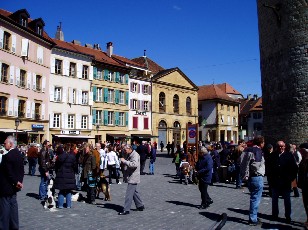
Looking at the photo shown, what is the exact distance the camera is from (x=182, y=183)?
15.0m

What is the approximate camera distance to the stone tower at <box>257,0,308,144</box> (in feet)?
64.4

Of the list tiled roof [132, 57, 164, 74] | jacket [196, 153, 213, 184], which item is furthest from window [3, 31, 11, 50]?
tiled roof [132, 57, 164, 74]

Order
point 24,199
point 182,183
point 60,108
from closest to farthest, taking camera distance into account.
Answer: point 24,199 → point 182,183 → point 60,108

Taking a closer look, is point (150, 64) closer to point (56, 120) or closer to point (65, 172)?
point (56, 120)

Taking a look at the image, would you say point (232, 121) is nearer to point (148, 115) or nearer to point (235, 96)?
point (235, 96)

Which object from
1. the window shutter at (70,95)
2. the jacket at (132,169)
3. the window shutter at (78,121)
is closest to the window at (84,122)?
the window shutter at (78,121)

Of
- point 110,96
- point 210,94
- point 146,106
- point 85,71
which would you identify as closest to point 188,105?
point 146,106

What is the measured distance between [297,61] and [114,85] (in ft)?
93.5

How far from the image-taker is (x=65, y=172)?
948 centimetres

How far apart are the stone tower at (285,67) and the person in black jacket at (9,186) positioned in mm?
17181

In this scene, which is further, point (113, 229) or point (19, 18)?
Answer: point (19, 18)

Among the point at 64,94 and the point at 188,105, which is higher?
the point at 188,105

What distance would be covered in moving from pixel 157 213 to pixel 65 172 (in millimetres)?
2691

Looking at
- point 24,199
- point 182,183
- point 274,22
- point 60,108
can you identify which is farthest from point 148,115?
point 24,199
